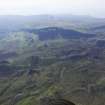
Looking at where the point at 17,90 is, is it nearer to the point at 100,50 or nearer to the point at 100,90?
the point at 100,90

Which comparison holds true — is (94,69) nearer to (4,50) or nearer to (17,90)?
(17,90)

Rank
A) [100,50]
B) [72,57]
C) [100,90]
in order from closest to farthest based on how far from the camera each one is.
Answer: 1. [100,90]
2. [72,57]
3. [100,50]

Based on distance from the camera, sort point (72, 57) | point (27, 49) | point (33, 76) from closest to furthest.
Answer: point (33, 76) < point (72, 57) < point (27, 49)

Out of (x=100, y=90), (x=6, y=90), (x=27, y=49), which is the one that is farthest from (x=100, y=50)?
(x=6, y=90)

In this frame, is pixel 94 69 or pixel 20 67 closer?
pixel 94 69

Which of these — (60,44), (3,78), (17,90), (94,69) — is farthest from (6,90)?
(60,44)

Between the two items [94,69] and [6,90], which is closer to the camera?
[6,90]

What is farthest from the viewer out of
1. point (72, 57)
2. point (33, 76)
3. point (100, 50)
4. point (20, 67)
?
point (100, 50)

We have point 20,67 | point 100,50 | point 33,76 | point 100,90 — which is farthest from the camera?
point 100,50

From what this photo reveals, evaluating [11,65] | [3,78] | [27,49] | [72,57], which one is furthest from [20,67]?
[27,49]
